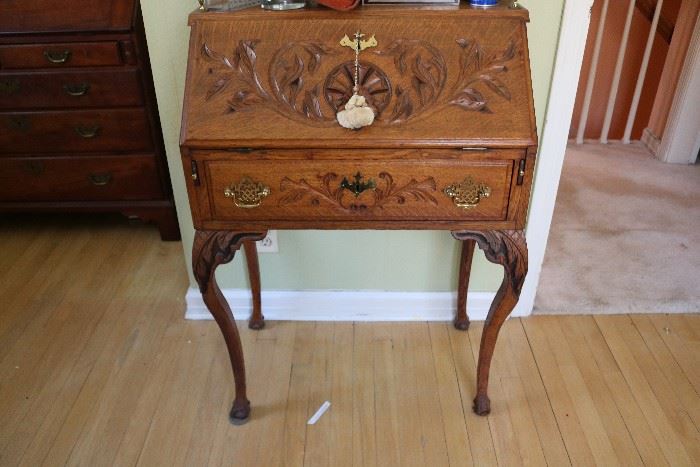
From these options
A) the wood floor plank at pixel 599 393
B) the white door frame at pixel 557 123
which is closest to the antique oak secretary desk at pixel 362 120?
the white door frame at pixel 557 123

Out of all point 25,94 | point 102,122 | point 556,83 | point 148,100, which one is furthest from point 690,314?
point 25,94

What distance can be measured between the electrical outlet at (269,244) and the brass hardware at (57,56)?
98 cm

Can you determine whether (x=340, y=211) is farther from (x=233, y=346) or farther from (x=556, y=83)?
(x=556, y=83)

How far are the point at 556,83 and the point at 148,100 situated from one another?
1.41 m

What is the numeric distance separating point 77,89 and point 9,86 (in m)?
0.25

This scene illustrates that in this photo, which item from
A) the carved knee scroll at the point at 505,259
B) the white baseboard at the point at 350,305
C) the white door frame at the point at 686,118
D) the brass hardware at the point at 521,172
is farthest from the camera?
the white door frame at the point at 686,118

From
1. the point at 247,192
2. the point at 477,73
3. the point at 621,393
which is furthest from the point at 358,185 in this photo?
Result: the point at 621,393

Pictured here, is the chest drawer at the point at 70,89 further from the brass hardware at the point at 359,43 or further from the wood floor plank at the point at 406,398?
the wood floor plank at the point at 406,398

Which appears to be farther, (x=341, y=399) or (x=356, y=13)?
(x=341, y=399)

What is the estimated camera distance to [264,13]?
127 cm

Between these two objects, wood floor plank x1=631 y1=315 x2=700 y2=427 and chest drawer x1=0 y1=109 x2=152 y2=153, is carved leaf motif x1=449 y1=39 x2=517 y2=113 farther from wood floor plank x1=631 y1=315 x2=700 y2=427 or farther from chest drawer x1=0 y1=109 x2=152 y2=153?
chest drawer x1=0 y1=109 x2=152 y2=153

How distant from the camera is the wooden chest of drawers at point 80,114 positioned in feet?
6.59

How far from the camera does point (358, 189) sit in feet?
4.06

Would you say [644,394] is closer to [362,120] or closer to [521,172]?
[521,172]
